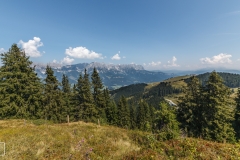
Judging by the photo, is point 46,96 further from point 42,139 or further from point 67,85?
point 42,139

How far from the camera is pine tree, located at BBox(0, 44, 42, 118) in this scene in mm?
25969

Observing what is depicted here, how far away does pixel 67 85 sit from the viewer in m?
53.5

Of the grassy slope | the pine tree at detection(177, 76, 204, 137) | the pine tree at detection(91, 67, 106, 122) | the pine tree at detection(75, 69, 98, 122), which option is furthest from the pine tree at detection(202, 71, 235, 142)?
A: the pine tree at detection(91, 67, 106, 122)

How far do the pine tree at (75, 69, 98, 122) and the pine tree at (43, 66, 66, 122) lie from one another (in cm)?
510

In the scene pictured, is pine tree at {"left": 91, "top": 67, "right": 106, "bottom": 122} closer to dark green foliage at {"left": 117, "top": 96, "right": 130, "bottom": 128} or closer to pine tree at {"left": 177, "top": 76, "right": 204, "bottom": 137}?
dark green foliage at {"left": 117, "top": 96, "right": 130, "bottom": 128}

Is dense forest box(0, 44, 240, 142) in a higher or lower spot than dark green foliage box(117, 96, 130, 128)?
higher

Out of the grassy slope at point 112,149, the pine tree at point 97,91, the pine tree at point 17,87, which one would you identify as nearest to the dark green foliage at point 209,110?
the grassy slope at point 112,149

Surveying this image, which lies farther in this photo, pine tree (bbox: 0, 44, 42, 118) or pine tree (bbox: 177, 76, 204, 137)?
pine tree (bbox: 0, 44, 42, 118)

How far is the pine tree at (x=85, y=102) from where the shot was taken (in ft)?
→ 135

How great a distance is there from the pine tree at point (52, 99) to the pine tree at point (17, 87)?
6.86 metres

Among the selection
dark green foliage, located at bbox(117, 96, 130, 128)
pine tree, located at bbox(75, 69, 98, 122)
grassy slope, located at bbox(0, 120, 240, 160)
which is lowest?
dark green foliage, located at bbox(117, 96, 130, 128)

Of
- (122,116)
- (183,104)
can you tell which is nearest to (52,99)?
(122,116)

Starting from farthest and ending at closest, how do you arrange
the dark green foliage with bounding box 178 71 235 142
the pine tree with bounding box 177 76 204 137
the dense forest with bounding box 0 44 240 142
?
the pine tree with bounding box 177 76 204 137, the dense forest with bounding box 0 44 240 142, the dark green foliage with bounding box 178 71 235 142

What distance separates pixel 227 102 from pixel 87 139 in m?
25.5
